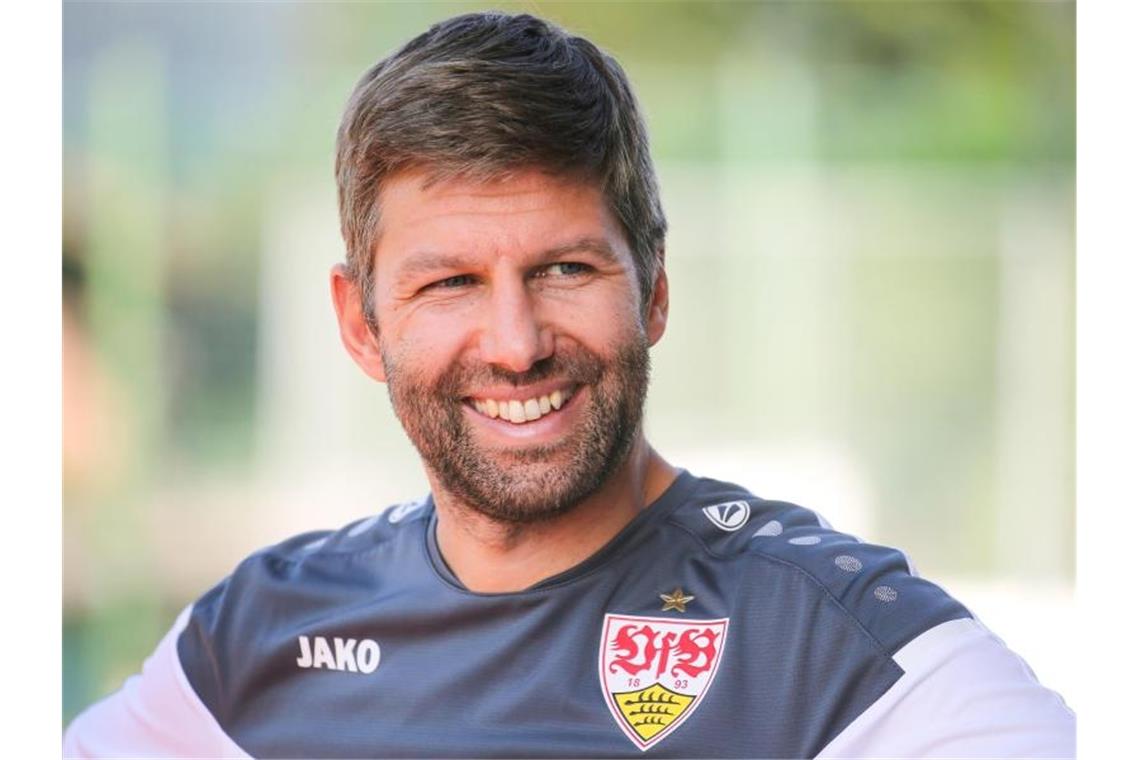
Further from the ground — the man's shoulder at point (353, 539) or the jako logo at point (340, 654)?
the man's shoulder at point (353, 539)

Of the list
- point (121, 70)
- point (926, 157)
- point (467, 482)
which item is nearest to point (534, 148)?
point (467, 482)

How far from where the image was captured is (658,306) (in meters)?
1.87

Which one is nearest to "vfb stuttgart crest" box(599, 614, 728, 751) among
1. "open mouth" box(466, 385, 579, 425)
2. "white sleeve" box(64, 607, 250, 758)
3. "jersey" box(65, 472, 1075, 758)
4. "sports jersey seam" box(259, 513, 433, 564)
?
"jersey" box(65, 472, 1075, 758)

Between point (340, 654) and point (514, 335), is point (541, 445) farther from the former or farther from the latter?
point (340, 654)

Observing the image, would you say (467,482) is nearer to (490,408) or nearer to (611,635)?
(490,408)

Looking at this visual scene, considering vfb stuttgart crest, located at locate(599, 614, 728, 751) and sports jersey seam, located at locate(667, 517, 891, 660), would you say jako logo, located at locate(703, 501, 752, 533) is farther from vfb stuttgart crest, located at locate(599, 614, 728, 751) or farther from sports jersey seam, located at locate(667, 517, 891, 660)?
vfb stuttgart crest, located at locate(599, 614, 728, 751)

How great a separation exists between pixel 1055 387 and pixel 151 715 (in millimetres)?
5685

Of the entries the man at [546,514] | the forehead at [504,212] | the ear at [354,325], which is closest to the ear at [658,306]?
the man at [546,514]

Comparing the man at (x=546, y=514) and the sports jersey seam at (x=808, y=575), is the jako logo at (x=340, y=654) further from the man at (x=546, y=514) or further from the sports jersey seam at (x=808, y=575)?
the sports jersey seam at (x=808, y=575)

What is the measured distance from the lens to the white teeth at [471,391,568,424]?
5.61 ft

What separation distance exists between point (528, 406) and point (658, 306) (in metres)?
0.27

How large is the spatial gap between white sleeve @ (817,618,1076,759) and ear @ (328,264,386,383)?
0.78 m

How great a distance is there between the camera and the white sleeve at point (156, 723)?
1.95 meters

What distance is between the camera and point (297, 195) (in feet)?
20.7
